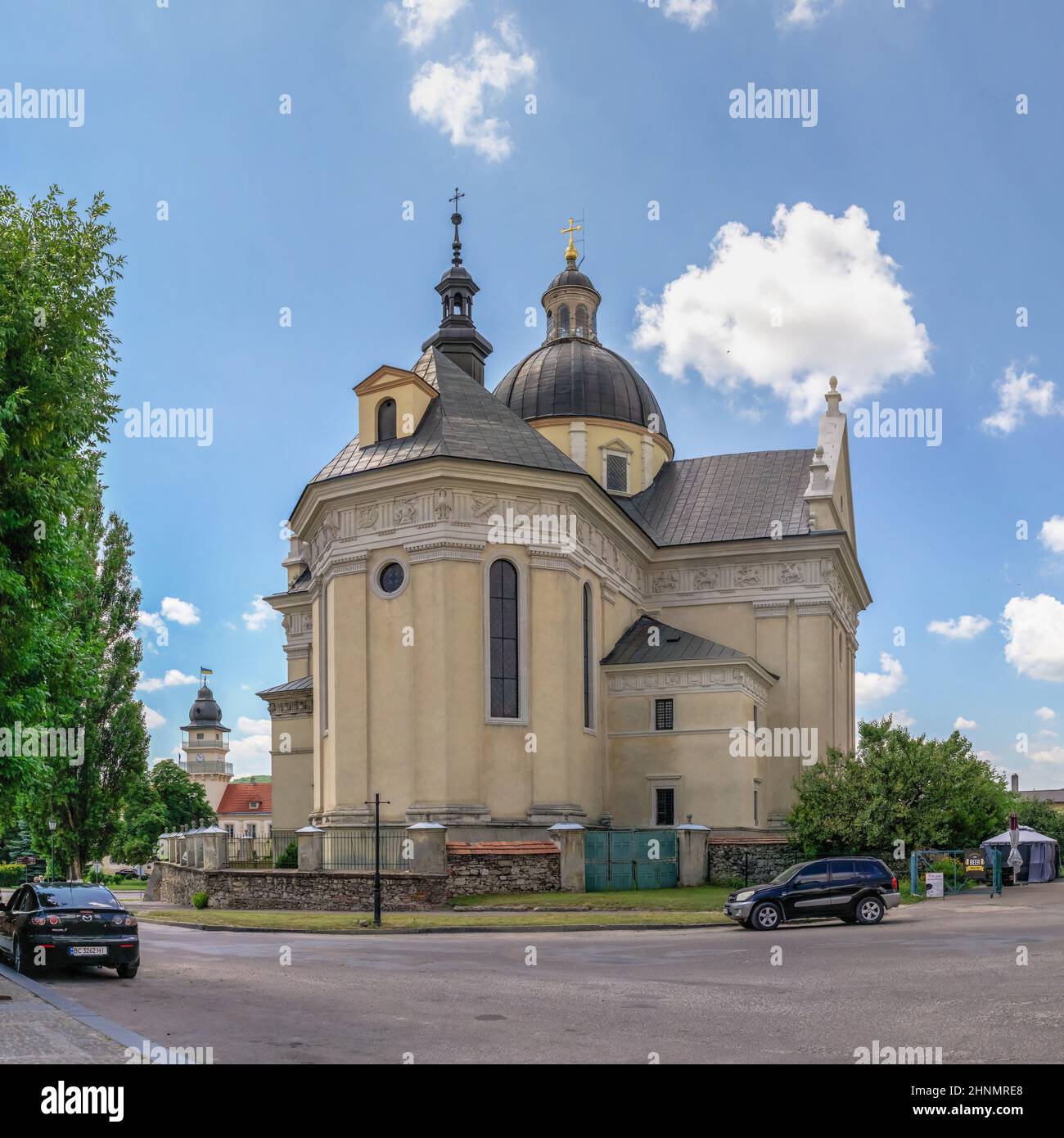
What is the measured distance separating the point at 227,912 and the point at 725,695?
1775cm

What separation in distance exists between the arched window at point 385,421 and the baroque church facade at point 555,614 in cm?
7

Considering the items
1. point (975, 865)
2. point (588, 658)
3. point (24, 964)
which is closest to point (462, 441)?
point (588, 658)

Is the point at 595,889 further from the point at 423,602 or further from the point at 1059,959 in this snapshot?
the point at 1059,959

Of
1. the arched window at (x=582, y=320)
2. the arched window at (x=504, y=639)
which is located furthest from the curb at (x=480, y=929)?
the arched window at (x=582, y=320)

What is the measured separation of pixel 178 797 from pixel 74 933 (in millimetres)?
79465

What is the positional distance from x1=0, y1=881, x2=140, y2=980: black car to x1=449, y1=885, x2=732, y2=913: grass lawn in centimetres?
1274

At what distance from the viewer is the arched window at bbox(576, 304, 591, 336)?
184 ft

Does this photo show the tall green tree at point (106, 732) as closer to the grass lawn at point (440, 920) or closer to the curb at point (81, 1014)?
the grass lawn at point (440, 920)

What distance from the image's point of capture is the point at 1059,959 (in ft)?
58.1

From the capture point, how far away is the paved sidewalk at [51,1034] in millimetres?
10023

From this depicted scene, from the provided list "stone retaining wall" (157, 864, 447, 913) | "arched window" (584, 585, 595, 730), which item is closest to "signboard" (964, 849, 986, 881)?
"arched window" (584, 585, 595, 730)

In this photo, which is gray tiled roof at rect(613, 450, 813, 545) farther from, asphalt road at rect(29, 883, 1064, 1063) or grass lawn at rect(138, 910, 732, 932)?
asphalt road at rect(29, 883, 1064, 1063)

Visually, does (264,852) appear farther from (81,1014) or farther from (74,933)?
(81,1014)

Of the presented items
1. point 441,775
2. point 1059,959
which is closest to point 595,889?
point 441,775
